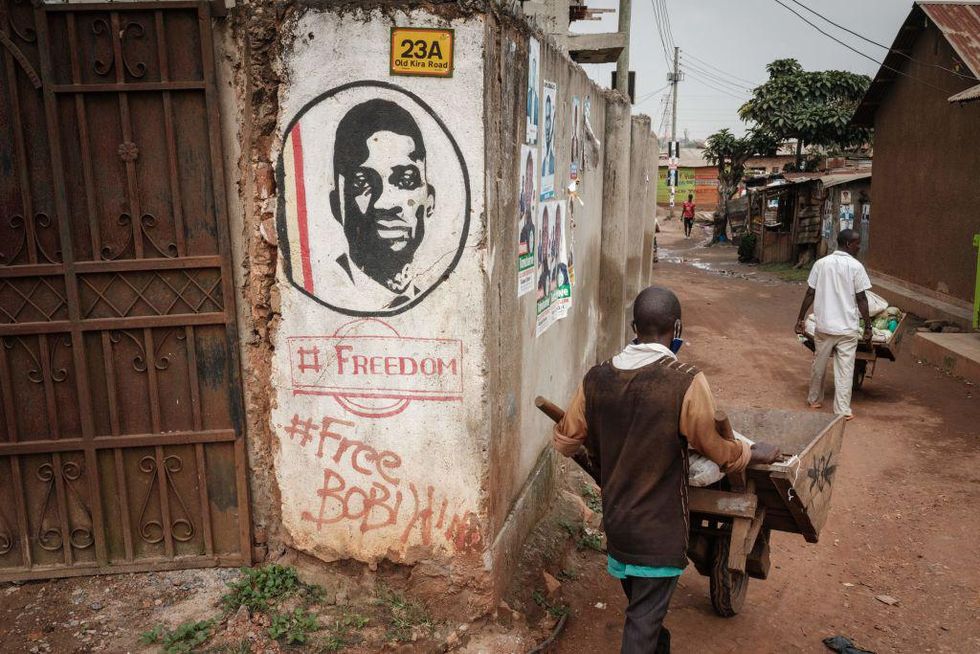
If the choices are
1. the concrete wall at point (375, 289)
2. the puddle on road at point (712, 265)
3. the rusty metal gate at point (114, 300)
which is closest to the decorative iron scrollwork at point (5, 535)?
the rusty metal gate at point (114, 300)

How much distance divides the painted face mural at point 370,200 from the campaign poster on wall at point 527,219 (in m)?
0.64

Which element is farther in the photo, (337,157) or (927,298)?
(927,298)

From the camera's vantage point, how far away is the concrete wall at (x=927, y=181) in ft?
38.5

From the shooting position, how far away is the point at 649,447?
2.84m

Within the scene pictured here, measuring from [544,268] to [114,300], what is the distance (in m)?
2.30

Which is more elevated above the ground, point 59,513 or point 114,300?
point 114,300

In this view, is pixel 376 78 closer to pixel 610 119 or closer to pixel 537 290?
pixel 537 290

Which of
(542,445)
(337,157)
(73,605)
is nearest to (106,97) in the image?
(337,157)

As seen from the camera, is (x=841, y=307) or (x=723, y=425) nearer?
(x=723, y=425)

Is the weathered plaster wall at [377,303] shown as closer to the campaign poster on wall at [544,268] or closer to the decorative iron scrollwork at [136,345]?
the decorative iron scrollwork at [136,345]

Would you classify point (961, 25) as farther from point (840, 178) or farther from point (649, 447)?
point (649, 447)

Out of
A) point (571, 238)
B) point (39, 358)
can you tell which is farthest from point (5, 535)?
point (571, 238)

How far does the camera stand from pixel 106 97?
3.37 meters

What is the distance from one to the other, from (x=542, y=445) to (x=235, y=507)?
190 centimetres
